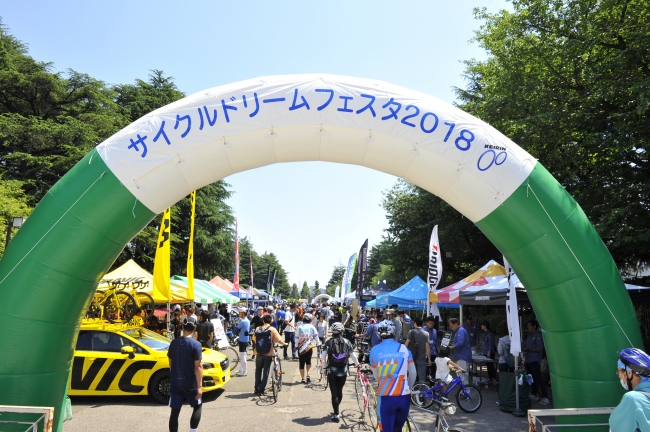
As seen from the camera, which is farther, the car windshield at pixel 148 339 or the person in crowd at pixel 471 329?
the person in crowd at pixel 471 329

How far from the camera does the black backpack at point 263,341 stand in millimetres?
11055

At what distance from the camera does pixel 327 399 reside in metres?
11.0

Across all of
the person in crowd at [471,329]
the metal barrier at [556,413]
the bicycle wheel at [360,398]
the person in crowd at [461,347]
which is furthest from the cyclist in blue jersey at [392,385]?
the person in crowd at [471,329]

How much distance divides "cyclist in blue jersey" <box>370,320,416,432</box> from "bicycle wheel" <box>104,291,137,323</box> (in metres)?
9.11

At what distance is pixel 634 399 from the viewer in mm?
3990

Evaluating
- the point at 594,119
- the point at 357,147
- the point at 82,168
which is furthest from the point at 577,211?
the point at 594,119

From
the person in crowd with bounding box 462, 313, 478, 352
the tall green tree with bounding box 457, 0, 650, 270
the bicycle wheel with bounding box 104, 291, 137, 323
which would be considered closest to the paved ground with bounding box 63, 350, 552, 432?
the bicycle wheel with bounding box 104, 291, 137, 323

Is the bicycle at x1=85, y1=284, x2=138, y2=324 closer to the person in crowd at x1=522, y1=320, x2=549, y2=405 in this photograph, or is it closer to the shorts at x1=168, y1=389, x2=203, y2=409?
the shorts at x1=168, y1=389, x2=203, y2=409

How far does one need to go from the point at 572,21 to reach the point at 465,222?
46.9 feet

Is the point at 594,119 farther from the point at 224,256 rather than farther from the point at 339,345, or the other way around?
the point at 224,256

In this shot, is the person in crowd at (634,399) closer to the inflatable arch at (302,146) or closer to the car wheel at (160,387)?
the inflatable arch at (302,146)

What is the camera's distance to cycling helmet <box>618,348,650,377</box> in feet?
14.6

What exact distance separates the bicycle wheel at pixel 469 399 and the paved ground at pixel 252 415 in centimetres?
13

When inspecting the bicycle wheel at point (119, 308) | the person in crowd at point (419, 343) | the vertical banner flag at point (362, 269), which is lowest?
the person in crowd at point (419, 343)
